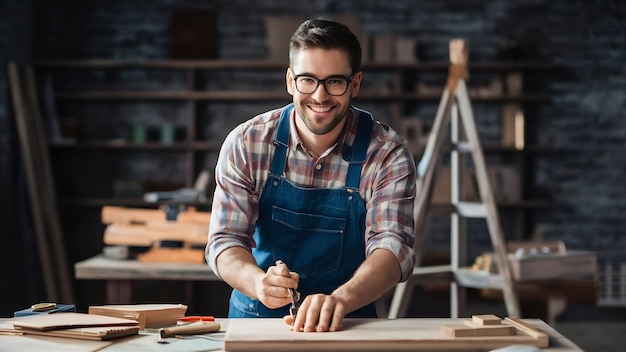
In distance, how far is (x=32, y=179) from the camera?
20.8ft

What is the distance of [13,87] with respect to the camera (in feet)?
20.5

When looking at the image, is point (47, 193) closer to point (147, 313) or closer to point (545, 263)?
point (545, 263)

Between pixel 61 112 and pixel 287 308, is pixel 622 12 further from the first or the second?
pixel 287 308

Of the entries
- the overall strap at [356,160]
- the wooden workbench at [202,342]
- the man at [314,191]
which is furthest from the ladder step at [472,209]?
the wooden workbench at [202,342]

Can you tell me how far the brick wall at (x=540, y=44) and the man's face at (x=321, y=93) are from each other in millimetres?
4681

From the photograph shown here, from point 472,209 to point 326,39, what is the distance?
85.4 inches

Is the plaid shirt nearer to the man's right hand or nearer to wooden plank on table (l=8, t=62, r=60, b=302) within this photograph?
the man's right hand

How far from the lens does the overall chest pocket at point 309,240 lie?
2.52 metres

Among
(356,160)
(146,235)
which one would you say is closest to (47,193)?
(146,235)

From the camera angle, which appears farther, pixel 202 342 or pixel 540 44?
pixel 540 44

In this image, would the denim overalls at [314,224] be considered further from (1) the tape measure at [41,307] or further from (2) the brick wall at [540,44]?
(2) the brick wall at [540,44]

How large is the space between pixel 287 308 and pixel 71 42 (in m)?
5.08

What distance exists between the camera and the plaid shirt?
94.0 inches

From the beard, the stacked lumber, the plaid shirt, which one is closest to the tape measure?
the plaid shirt
